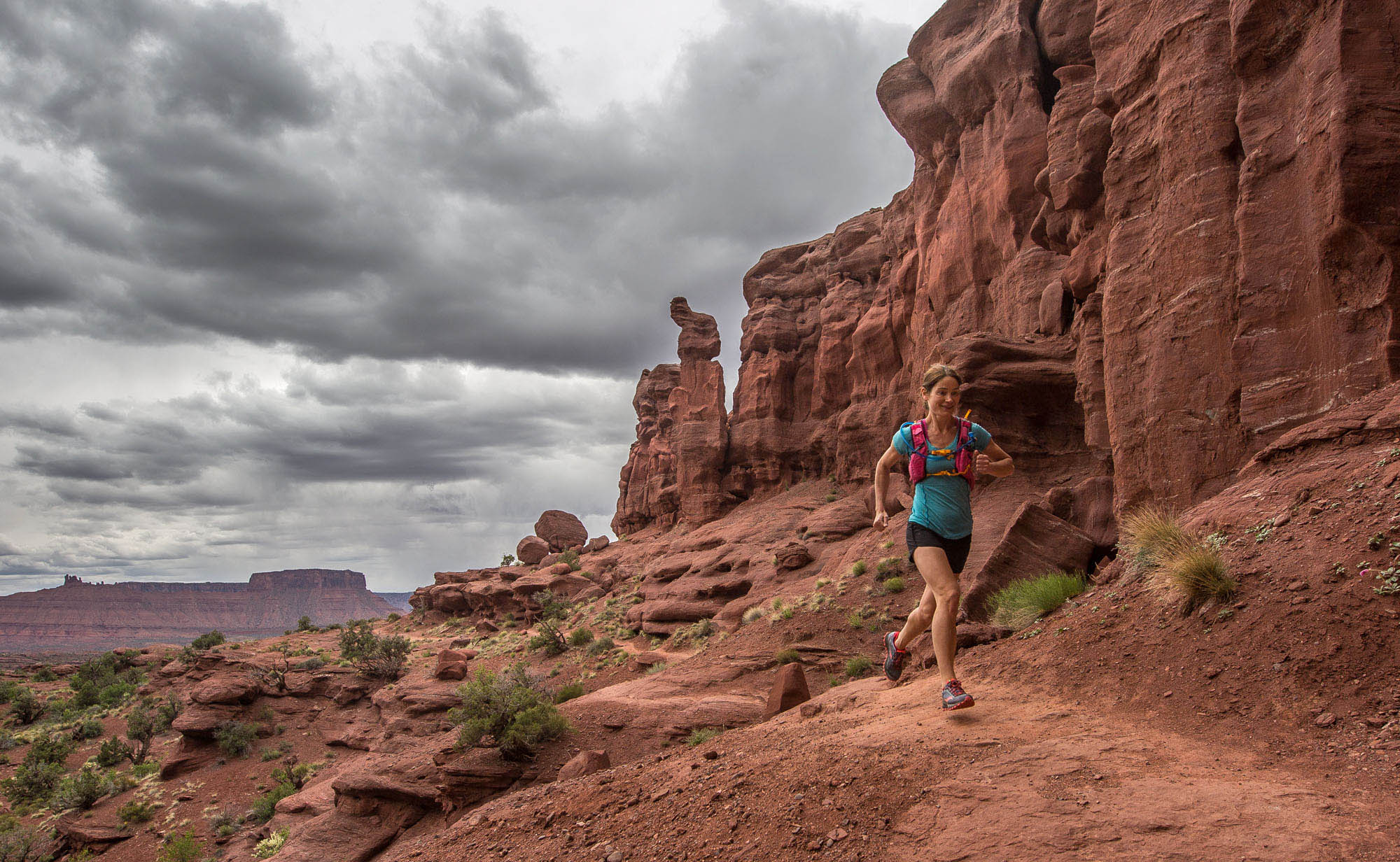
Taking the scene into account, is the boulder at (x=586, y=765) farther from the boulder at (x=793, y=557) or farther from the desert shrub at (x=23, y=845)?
the desert shrub at (x=23, y=845)

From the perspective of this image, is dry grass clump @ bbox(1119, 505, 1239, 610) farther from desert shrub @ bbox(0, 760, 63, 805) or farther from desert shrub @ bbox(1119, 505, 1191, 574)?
desert shrub @ bbox(0, 760, 63, 805)

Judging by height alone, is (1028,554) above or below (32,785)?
above

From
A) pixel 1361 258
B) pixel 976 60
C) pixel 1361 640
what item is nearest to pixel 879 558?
pixel 1361 258

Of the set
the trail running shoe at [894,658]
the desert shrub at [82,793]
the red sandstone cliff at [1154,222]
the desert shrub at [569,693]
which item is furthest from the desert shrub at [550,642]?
the trail running shoe at [894,658]

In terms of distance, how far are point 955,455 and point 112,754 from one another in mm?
34033

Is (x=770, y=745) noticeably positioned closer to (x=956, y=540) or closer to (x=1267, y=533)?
(x=956, y=540)

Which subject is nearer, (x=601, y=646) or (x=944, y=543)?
(x=944, y=543)

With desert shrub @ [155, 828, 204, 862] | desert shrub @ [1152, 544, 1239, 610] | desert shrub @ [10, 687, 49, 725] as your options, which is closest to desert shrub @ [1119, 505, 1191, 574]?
desert shrub @ [1152, 544, 1239, 610]

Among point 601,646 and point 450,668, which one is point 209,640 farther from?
point 601,646

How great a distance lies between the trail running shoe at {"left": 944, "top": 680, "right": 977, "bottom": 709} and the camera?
526cm

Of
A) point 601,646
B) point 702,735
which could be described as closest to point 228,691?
point 601,646

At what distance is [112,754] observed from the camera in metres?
26.2

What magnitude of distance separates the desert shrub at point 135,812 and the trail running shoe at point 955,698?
2614 centimetres

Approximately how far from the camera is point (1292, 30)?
10.8 metres
